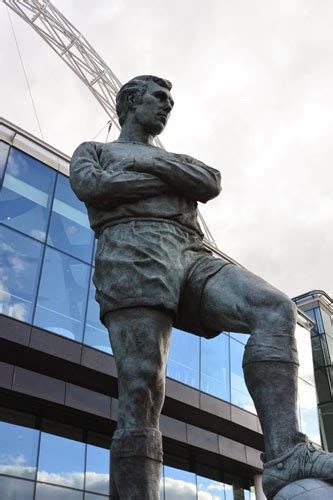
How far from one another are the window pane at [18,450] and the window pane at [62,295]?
2542 millimetres

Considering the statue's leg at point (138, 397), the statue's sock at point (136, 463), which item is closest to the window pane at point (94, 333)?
the statue's leg at point (138, 397)

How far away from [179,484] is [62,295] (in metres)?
7.17

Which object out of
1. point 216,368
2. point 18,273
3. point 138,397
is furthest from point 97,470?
point 138,397

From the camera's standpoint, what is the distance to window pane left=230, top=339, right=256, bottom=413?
68.2 ft

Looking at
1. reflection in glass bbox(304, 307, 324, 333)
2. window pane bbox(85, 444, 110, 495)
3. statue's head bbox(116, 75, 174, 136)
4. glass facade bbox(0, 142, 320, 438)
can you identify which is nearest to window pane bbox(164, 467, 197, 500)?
window pane bbox(85, 444, 110, 495)

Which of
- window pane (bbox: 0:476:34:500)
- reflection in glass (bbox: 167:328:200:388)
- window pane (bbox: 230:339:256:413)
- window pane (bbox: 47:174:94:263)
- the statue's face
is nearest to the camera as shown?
the statue's face

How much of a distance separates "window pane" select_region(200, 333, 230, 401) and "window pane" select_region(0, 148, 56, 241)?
22.3ft

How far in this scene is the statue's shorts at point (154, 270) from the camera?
3094mm

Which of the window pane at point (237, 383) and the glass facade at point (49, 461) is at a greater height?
the window pane at point (237, 383)

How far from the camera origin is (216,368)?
20.7 metres

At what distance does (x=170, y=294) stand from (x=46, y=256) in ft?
45.6

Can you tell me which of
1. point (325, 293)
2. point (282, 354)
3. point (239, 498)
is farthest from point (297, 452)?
point (325, 293)

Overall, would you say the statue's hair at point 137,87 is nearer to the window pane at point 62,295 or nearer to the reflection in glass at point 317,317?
the window pane at point 62,295

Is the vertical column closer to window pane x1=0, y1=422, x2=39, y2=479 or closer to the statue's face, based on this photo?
window pane x1=0, y1=422, x2=39, y2=479
